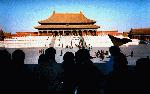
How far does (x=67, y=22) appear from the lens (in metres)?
46.5

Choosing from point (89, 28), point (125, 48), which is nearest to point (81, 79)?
point (125, 48)

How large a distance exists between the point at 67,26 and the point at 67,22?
993mm

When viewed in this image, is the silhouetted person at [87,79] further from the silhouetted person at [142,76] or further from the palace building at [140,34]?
the palace building at [140,34]

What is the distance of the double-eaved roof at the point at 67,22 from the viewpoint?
149 ft

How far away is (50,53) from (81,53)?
0.71 metres

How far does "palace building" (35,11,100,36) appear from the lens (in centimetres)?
4512

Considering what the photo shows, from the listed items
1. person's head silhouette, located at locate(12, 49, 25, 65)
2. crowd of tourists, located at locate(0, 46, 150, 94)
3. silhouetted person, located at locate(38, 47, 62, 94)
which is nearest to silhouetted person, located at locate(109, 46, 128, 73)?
crowd of tourists, located at locate(0, 46, 150, 94)

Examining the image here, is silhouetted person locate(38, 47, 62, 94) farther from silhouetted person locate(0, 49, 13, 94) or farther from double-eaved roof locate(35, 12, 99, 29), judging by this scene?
double-eaved roof locate(35, 12, 99, 29)

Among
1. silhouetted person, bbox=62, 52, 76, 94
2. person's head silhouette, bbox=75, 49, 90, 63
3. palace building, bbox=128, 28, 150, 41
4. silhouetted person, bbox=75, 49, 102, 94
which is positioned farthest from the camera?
palace building, bbox=128, 28, 150, 41

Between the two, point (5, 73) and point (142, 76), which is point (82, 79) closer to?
point (142, 76)

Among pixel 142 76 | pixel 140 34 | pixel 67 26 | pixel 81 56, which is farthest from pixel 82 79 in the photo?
pixel 67 26

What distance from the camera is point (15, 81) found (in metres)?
2.94

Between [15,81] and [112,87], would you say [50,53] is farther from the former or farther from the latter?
[112,87]

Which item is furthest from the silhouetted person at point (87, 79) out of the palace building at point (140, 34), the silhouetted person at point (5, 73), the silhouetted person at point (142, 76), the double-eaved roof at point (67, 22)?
the double-eaved roof at point (67, 22)
